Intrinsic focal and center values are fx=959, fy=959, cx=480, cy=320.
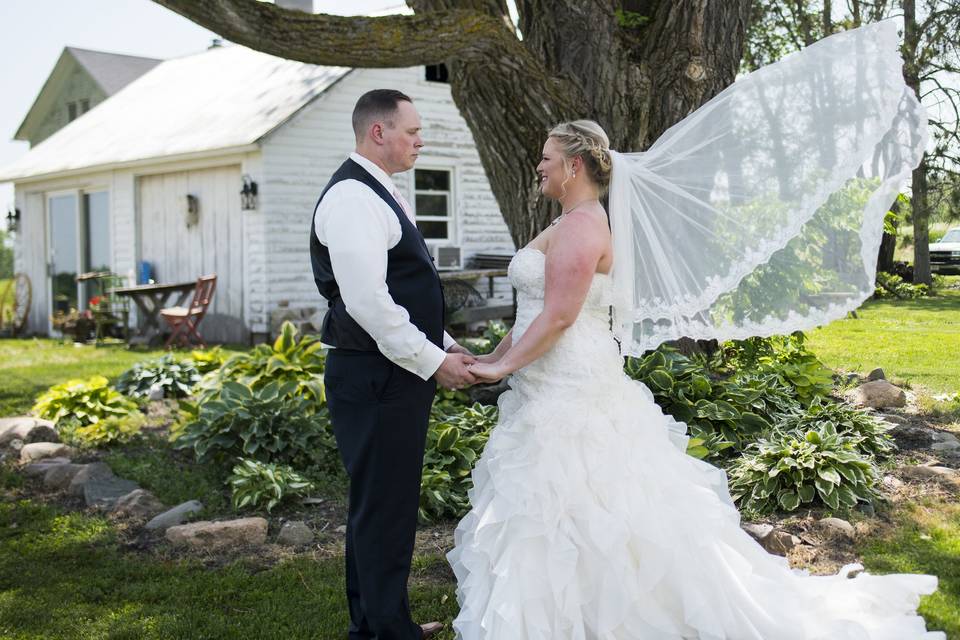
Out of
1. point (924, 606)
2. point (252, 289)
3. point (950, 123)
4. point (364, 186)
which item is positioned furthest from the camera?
point (252, 289)

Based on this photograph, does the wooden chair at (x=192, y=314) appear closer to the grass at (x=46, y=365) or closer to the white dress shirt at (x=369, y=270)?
the grass at (x=46, y=365)

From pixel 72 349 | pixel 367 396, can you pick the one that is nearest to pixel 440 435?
pixel 367 396

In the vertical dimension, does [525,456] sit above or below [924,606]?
above

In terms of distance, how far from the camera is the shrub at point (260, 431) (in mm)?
6262

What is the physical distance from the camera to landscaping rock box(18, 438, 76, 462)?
23.1 feet

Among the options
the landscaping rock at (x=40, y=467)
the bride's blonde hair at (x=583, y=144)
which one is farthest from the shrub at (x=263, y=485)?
the bride's blonde hair at (x=583, y=144)

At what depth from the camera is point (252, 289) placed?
14.2 meters

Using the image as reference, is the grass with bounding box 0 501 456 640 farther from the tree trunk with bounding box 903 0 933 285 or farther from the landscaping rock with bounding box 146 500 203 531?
the tree trunk with bounding box 903 0 933 285

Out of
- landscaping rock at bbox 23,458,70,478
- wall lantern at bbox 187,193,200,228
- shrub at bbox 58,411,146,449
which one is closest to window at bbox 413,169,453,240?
wall lantern at bbox 187,193,200,228

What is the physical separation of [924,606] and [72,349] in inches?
535

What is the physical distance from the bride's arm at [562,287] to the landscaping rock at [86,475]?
3820mm

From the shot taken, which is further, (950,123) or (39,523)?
(950,123)

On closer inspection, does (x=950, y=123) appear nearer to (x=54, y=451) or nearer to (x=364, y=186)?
(x=364, y=186)

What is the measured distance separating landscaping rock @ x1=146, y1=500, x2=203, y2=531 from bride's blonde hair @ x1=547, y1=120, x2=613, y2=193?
10.4ft
